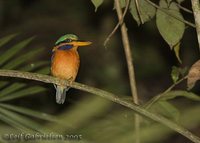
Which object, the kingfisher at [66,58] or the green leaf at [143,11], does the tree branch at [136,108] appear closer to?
the green leaf at [143,11]

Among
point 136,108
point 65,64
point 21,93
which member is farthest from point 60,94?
point 136,108

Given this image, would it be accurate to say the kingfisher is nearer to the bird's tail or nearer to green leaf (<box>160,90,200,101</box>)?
the bird's tail

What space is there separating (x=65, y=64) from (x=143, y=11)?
4.83ft

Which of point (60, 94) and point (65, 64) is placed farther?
point (60, 94)

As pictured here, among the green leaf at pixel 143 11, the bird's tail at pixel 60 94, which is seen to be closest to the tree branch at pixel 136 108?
the green leaf at pixel 143 11

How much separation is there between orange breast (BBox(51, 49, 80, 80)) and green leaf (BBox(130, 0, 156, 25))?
55.6 inches

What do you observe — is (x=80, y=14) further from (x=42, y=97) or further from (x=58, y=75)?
(x=58, y=75)

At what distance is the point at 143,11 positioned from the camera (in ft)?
7.88

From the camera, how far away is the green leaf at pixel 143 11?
2.38 meters

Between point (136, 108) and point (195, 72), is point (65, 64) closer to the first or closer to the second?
point (195, 72)

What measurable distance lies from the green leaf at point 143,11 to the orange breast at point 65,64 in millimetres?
1411

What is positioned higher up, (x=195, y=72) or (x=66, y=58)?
(x=195, y=72)

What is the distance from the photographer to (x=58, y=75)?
3854 millimetres

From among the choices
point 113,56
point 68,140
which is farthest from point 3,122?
point 113,56
